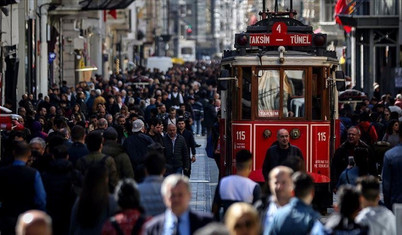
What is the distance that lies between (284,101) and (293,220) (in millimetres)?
10212

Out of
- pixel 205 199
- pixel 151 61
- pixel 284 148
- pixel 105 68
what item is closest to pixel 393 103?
pixel 205 199

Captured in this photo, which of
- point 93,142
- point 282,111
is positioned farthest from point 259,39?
point 93,142

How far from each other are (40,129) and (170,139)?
8.47ft

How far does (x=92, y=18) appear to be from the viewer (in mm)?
64062

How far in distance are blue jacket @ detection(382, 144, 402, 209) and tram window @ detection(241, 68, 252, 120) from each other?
18.4ft

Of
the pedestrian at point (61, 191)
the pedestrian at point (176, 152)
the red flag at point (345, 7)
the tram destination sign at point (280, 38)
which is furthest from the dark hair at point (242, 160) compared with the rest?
the red flag at point (345, 7)

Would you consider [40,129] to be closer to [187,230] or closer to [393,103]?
[187,230]

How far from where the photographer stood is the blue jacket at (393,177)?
15.2 metres

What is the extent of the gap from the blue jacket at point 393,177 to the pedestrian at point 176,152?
6.18 m

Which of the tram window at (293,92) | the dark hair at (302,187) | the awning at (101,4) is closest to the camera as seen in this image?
the dark hair at (302,187)

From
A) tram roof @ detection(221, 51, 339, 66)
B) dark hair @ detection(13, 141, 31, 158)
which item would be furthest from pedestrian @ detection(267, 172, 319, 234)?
tram roof @ detection(221, 51, 339, 66)

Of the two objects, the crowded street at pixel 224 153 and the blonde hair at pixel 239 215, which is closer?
the blonde hair at pixel 239 215

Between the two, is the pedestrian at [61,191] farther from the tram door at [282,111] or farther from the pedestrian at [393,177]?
the tram door at [282,111]

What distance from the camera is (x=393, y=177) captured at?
15.3m
